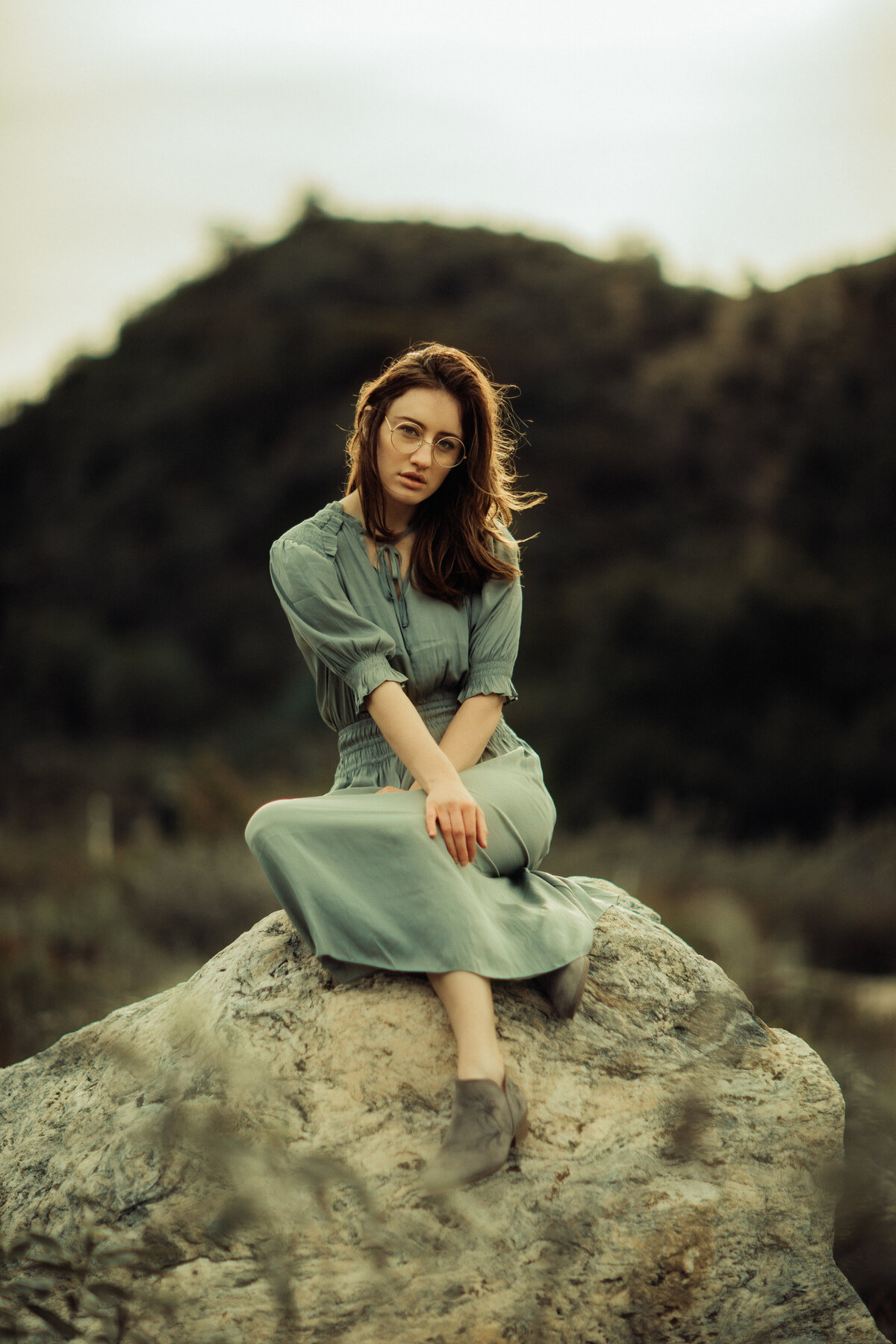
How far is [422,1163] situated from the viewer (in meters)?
2.47

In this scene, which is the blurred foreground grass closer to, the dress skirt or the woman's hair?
the dress skirt

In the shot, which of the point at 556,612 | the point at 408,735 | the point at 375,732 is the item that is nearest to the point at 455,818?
the point at 408,735

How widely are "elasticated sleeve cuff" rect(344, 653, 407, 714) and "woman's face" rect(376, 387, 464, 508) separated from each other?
453 mm

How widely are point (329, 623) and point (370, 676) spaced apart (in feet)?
0.64

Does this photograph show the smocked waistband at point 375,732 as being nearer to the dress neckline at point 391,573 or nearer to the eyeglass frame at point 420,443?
the dress neckline at point 391,573

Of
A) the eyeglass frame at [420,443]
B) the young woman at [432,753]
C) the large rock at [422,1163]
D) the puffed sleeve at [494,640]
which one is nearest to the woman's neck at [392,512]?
the young woman at [432,753]

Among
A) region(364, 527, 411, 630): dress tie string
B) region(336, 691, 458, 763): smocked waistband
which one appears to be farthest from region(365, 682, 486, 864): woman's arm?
region(364, 527, 411, 630): dress tie string

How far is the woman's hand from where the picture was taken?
269cm

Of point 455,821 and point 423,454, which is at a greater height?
point 423,454

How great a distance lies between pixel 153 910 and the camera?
7.42m

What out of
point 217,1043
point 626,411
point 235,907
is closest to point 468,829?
point 217,1043

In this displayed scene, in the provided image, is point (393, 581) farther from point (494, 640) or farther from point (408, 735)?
point (408, 735)

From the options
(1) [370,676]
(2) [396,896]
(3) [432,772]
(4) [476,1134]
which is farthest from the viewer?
(1) [370,676]

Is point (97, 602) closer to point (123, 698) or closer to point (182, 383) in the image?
point (123, 698)
